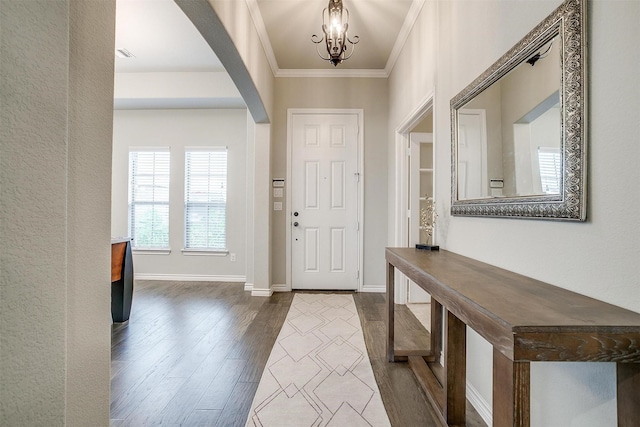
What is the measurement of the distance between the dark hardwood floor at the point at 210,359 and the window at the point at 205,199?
3.65 feet

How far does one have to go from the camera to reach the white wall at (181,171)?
15.0ft

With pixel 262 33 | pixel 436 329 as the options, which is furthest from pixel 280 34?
pixel 436 329

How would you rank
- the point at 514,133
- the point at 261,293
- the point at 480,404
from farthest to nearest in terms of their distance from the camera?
1. the point at 261,293
2. the point at 480,404
3. the point at 514,133

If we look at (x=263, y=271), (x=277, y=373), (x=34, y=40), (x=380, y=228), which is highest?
(x=34, y=40)

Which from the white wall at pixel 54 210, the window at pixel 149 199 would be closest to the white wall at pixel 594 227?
the white wall at pixel 54 210

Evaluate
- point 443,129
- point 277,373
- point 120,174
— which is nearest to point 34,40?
point 277,373

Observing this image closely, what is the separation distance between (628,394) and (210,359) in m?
2.22

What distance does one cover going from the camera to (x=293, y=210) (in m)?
3.88

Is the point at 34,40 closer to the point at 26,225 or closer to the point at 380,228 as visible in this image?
the point at 26,225

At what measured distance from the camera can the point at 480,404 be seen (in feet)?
5.28

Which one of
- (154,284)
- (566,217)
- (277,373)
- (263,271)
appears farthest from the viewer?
(154,284)

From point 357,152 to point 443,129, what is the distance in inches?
71.1

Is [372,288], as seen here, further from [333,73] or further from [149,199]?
[149,199]

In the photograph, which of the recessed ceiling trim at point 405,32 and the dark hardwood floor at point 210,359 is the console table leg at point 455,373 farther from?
the recessed ceiling trim at point 405,32
